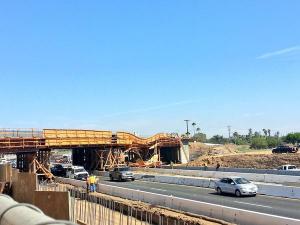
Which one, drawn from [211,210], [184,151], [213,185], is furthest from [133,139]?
[211,210]

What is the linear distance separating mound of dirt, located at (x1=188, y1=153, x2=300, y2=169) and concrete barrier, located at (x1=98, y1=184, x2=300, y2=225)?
4281 centimetres

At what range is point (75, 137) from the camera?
59.8 meters

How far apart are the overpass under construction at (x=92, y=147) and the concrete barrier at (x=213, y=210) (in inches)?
805

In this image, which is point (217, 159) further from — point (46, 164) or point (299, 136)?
point (299, 136)

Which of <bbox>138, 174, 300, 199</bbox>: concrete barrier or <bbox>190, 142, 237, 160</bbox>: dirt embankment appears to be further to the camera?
<bbox>190, 142, 237, 160</bbox>: dirt embankment

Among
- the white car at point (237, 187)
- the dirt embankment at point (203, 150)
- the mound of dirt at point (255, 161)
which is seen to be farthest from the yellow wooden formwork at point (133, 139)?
the white car at point (237, 187)

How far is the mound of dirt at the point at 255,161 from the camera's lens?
2822 inches

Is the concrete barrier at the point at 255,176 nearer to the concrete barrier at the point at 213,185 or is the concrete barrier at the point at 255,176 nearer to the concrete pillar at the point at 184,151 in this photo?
the concrete barrier at the point at 213,185

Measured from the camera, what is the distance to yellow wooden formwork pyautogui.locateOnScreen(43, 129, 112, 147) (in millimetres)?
55375

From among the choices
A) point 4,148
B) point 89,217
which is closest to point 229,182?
point 89,217

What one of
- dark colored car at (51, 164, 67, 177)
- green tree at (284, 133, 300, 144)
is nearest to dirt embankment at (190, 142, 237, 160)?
green tree at (284, 133, 300, 144)

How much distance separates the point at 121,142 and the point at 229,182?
120 feet

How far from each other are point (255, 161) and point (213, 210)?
5551 cm

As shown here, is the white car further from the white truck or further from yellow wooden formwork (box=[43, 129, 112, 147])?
yellow wooden formwork (box=[43, 129, 112, 147])
